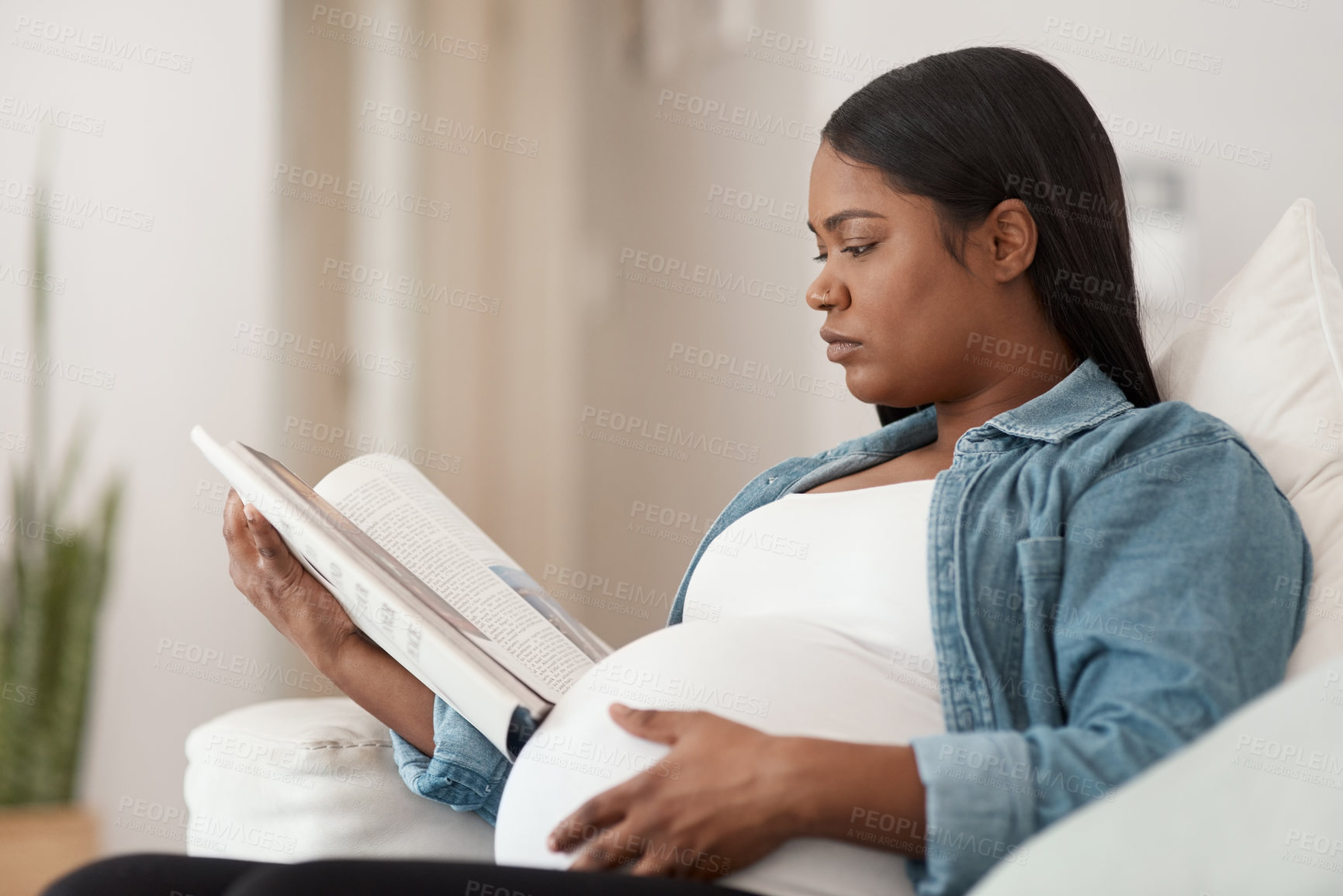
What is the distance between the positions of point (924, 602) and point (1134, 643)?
A: 17 centimetres

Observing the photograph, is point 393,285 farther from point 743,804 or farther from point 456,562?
point 743,804

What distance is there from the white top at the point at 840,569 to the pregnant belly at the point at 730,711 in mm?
29

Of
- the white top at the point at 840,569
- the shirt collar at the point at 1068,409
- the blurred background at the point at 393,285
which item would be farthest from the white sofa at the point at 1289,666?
the blurred background at the point at 393,285

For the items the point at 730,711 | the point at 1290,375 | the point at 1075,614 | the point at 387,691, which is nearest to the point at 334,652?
the point at 387,691

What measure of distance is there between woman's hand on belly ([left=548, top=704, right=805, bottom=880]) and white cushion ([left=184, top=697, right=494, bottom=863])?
284 mm

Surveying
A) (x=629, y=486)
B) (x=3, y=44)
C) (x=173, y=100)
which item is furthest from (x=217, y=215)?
(x=629, y=486)

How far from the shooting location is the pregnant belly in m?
0.71

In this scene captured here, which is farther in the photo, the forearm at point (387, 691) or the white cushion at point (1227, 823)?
the forearm at point (387, 691)

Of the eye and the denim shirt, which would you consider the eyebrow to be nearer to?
the eye

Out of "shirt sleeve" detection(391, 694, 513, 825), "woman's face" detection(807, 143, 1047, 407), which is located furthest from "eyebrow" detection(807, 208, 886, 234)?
"shirt sleeve" detection(391, 694, 513, 825)

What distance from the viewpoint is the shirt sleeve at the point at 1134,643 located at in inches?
26.5

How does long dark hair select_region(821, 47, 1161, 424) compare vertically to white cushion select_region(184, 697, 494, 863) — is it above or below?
above

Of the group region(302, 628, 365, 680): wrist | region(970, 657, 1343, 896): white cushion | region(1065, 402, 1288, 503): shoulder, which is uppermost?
region(1065, 402, 1288, 503): shoulder

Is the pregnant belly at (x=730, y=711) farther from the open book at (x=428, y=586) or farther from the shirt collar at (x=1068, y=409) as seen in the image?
the shirt collar at (x=1068, y=409)
